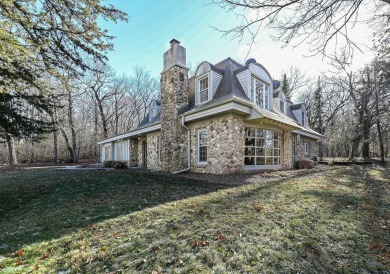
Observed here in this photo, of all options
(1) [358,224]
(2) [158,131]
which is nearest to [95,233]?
(1) [358,224]

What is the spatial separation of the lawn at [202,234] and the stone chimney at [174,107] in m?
5.56

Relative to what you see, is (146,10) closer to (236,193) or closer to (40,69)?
(40,69)

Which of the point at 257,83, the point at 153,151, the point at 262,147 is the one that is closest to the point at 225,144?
the point at 262,147

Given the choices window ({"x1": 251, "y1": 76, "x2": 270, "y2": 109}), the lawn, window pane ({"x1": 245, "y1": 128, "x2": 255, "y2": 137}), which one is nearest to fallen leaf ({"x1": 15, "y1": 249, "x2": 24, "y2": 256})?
the lawn

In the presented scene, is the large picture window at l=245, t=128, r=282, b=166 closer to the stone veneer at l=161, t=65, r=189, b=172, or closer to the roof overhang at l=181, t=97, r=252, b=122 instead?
the roof overhang at l=181, t=97, r=252, b=122

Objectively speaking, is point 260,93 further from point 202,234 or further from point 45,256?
point 45,256

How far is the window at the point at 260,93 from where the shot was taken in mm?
10761

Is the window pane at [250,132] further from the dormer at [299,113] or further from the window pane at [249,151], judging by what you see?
the dormer at [299,113]

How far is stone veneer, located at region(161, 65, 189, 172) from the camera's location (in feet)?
35.1

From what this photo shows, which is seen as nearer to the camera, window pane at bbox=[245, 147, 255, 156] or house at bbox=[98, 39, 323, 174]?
house at bbox=[98, 39, 323, 174]

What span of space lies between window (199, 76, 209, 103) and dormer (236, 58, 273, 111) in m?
1.77

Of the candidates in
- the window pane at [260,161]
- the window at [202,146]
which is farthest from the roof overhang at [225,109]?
the window pane at [260,161]

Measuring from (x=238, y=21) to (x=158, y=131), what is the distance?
10.2 m

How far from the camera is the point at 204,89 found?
434 inches
